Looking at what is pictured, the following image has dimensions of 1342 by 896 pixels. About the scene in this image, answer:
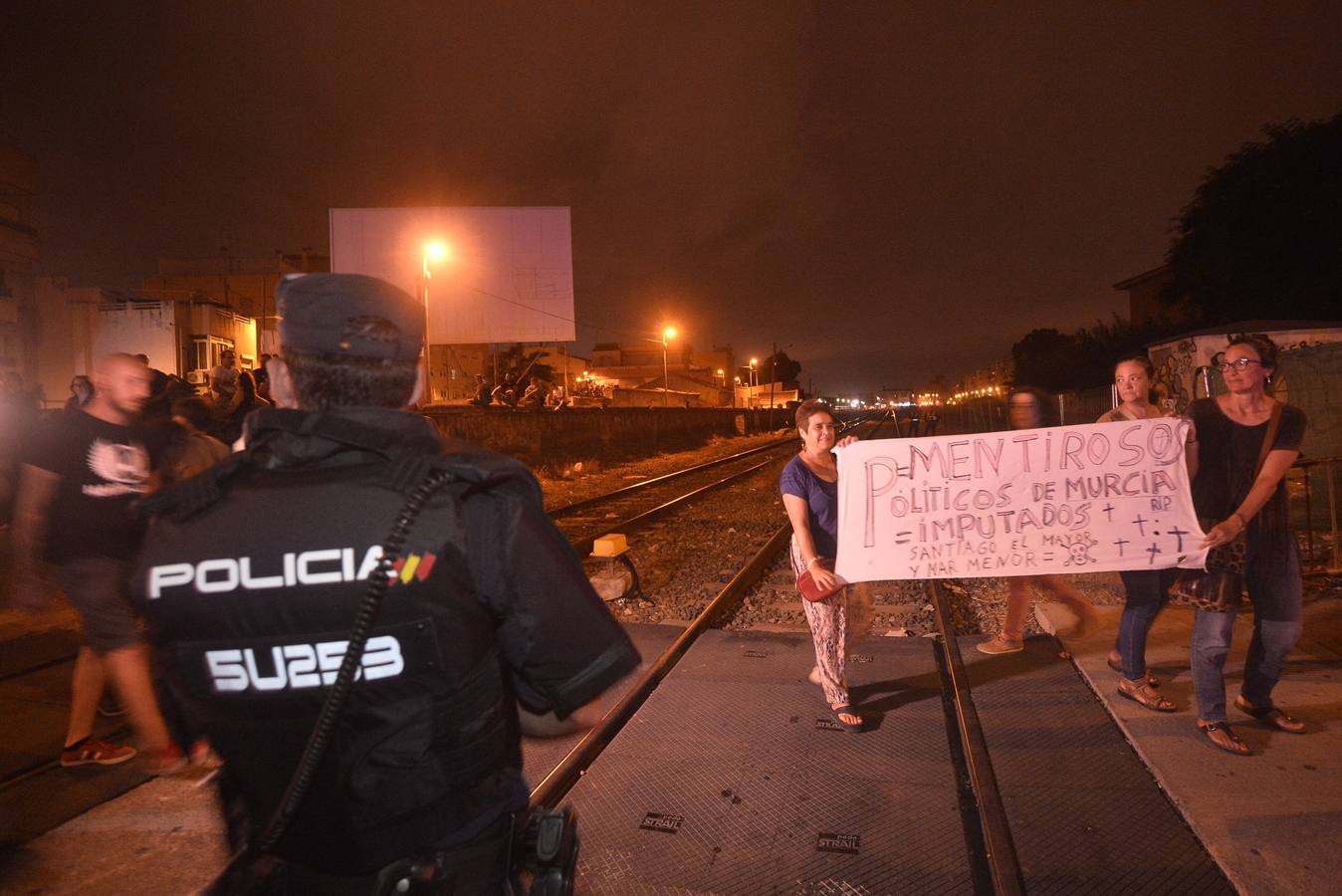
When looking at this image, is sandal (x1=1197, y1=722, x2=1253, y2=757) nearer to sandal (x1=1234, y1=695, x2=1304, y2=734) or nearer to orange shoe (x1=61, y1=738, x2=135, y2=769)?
sandal (x1=1234, y1=695, x2=1304, y2=734)

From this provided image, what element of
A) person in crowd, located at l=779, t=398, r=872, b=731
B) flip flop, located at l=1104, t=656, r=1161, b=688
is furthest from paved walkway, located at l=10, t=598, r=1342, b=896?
person in crowd, located at l=779, t=398, r=872, b=731

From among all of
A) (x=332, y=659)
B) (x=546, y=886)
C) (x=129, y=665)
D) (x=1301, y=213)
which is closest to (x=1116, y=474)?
(x=546, y=886)

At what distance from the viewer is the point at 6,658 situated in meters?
5.77

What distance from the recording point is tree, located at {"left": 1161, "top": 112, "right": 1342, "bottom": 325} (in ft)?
91.8

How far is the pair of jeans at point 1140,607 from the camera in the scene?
428 centimetres

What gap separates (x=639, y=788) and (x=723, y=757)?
53 cm

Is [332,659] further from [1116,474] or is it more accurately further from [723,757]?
[1116,474]

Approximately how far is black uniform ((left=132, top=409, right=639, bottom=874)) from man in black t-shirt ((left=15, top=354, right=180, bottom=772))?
9.68 feet

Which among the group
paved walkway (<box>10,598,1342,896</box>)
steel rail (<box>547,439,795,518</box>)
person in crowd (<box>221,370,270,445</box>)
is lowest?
paved walkway (<box>10,598,1342,896</box>)

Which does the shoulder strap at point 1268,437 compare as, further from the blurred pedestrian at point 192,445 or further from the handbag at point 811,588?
the blurred pedestrian at point 192,445

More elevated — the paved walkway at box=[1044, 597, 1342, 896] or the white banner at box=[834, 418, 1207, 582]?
the white banner at box=[834, 418, 1207, 582]

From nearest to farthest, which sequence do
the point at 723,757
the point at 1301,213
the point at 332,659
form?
1. the point at 332,659
2. the point at 723,757
3. the point at 1301,213

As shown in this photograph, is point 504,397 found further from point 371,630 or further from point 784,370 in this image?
point 784,370

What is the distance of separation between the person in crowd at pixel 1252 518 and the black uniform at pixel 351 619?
3674 millimetres
